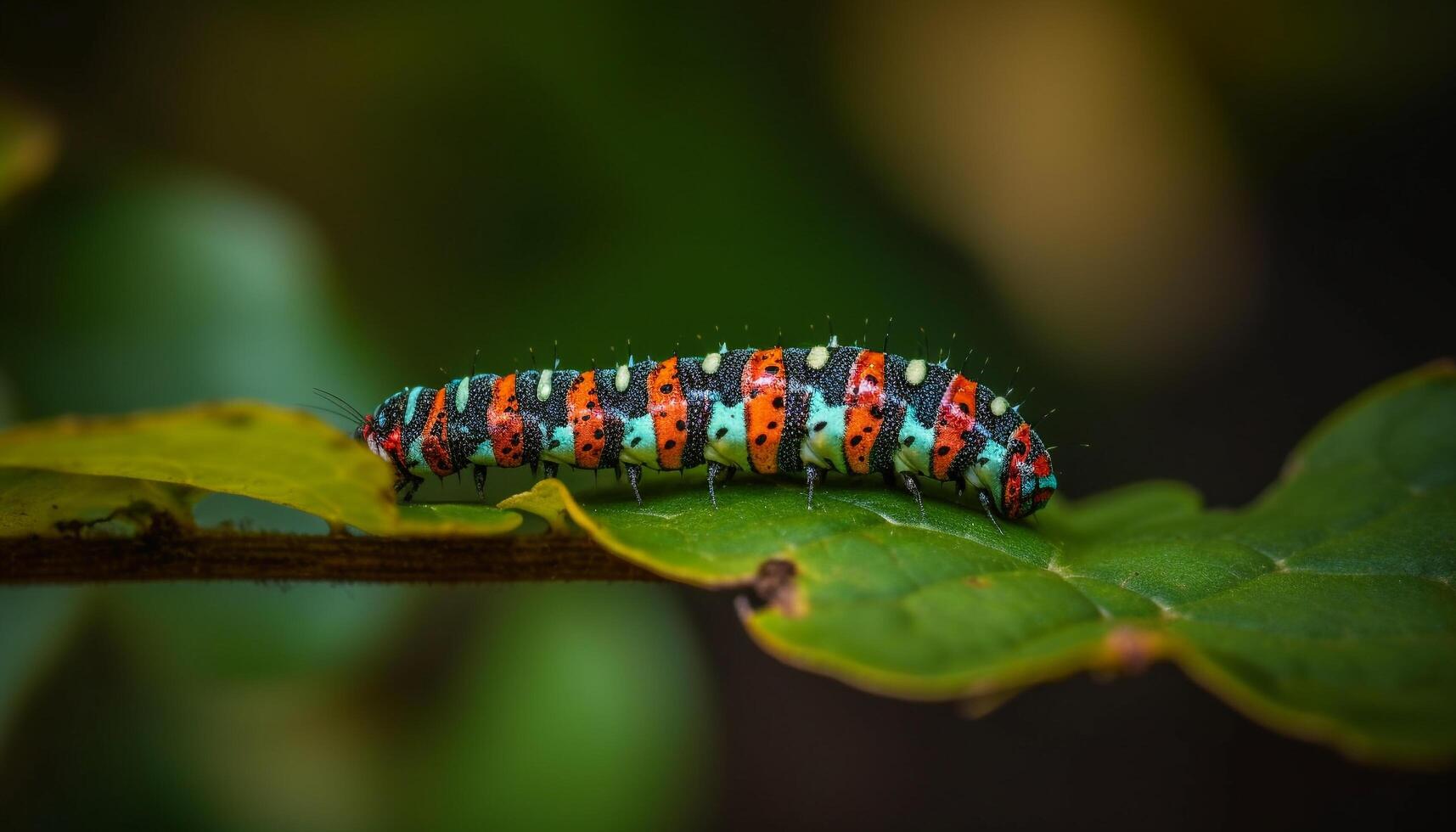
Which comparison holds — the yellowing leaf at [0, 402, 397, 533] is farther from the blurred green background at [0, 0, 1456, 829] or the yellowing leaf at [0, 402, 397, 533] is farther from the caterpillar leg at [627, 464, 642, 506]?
the blurred green background at [0, 0, 1456, 829]

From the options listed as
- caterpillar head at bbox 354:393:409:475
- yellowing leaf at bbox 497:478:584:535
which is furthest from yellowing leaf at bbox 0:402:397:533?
caterpillar head at bbox 354:393:409:475

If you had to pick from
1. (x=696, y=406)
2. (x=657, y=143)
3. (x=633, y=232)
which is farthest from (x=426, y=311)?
(x=696, y=406)

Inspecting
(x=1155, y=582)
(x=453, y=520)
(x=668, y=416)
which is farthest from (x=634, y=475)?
(x=1155, y=582)

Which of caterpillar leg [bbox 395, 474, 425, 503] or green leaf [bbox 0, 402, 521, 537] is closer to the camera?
green leaf [bbox 0, 402, 521, 537]

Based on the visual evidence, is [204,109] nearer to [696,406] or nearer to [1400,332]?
[696,406]

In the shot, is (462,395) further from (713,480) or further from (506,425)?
(713,480)
